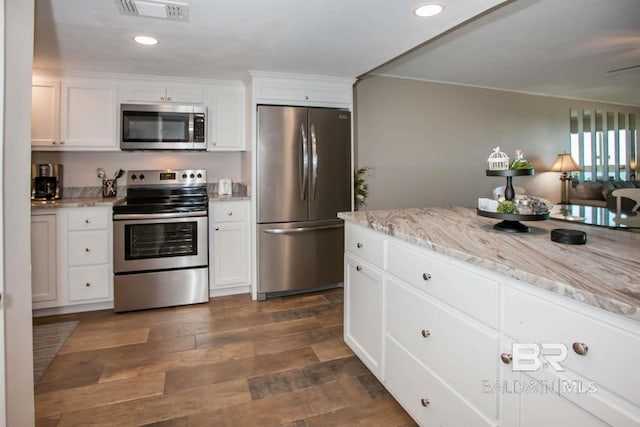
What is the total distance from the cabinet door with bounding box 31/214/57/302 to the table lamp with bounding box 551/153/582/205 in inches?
245

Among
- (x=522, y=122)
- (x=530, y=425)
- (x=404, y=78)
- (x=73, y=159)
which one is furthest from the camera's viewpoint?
(x=522, y=122)

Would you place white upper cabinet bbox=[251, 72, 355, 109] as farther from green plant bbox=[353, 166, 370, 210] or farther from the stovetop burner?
the stovetop burner

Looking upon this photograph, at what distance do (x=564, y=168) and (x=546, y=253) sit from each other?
4.98 m

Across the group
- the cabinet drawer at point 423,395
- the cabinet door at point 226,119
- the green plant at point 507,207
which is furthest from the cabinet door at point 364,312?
the cabinet door at point 226,119

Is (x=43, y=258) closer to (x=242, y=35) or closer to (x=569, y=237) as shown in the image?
(x=242, y=35)

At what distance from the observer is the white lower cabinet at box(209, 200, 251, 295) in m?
3.45

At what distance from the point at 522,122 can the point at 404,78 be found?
6.71 ft

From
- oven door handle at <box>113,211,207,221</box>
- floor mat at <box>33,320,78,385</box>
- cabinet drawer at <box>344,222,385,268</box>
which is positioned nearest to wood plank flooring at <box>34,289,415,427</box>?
floor mat at <box>33,320,78,385</box>

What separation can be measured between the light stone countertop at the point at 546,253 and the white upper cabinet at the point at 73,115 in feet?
8.91

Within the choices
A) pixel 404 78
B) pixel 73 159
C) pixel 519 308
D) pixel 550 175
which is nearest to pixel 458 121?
pixel 404 78

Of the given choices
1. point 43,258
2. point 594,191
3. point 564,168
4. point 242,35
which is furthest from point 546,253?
point 564,168

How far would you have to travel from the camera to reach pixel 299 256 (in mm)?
3541

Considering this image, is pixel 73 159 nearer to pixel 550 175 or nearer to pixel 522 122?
pixel 522 122

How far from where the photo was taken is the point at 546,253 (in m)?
1.30
